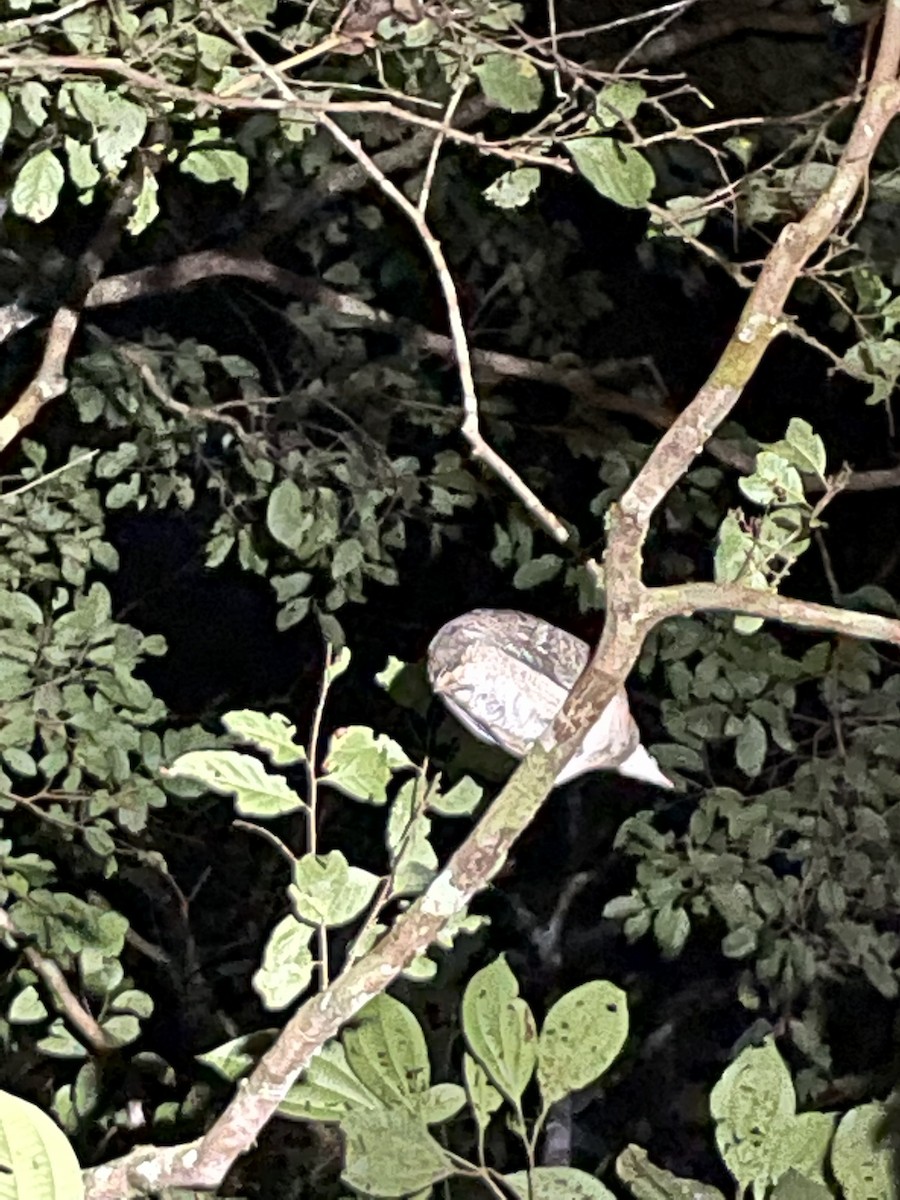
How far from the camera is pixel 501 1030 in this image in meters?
0.31

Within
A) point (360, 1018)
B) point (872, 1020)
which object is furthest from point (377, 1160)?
point (872, 1020)

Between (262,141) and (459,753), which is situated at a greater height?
(262,141)

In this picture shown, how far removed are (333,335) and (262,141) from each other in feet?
0.46

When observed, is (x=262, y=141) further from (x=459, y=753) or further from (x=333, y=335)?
(x=459, y=753)

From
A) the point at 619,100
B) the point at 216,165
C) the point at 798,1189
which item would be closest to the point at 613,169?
the point at 619,100

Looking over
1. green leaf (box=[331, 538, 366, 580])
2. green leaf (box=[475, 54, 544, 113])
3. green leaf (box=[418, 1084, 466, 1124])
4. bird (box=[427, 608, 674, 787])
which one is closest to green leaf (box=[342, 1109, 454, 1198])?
green leaf (box=[418, 1084, 466, 1124])

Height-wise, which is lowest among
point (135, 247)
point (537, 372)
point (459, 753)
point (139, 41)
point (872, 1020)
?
point (872, 1020)

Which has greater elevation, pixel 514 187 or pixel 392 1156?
pixel 514 187

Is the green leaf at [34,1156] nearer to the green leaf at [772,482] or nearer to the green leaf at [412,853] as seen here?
the green leaf at [412,853]

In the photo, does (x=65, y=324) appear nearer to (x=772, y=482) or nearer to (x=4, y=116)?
(x=4, y=116)

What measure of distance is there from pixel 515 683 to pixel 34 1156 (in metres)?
0.28

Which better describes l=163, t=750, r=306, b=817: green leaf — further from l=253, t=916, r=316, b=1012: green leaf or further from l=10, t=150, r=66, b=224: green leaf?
l=10, t=150, r=66, b=224: green leaf

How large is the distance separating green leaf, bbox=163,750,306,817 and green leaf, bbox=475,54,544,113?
24 centimetres

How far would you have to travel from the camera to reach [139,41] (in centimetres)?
44
